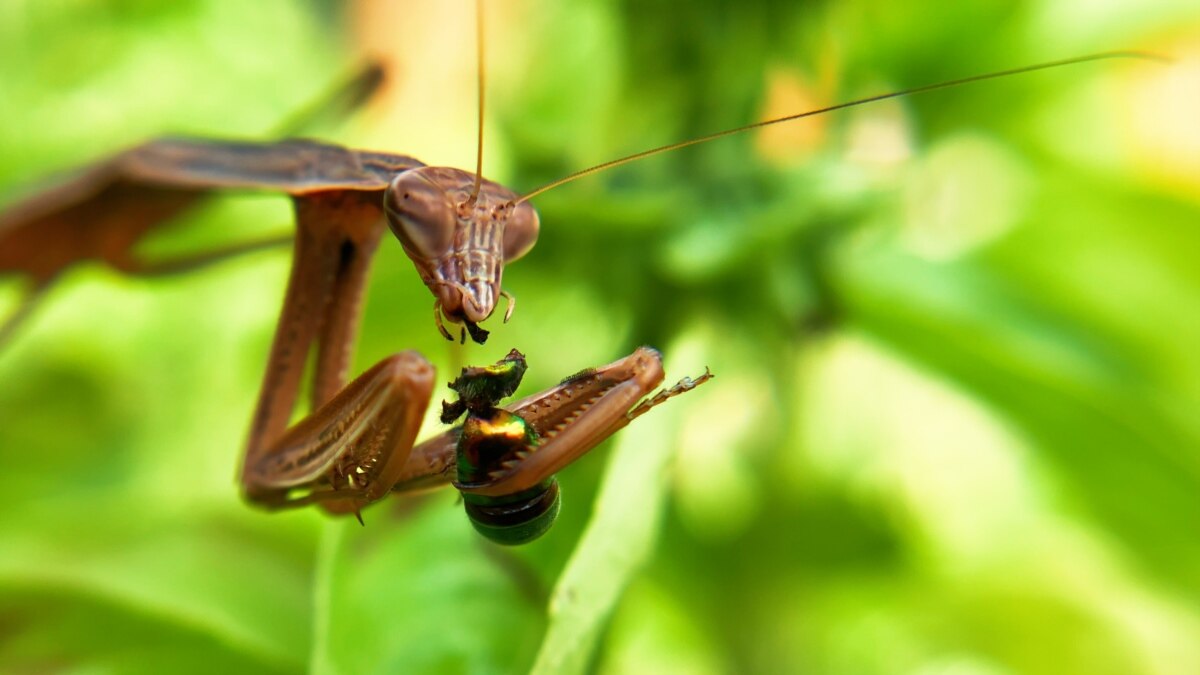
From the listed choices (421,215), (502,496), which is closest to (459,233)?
(421,215)

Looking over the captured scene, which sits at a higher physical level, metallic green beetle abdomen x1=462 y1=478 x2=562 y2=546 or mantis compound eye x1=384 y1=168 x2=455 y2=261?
mantis compound eye x1=384 y1=168 x2=455 y2=261

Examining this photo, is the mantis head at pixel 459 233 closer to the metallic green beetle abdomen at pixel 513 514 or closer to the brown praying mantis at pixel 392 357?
the brown praying mantis at pixel 392 357

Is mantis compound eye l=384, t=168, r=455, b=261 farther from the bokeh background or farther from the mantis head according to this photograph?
the bokeh background

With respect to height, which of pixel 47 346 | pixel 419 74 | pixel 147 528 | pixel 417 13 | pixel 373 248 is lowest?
pixel 147 528

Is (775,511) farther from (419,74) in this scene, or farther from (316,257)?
(419,74)

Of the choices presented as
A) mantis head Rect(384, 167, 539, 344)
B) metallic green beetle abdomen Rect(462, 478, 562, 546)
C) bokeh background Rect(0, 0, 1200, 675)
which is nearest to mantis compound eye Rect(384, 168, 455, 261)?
mantis head Rect(384, 167, 539, 344)

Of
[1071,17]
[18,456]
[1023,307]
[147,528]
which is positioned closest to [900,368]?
[1023,307]

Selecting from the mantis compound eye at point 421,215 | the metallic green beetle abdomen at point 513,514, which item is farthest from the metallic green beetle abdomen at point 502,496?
the mantis compound eye at point 421,215
